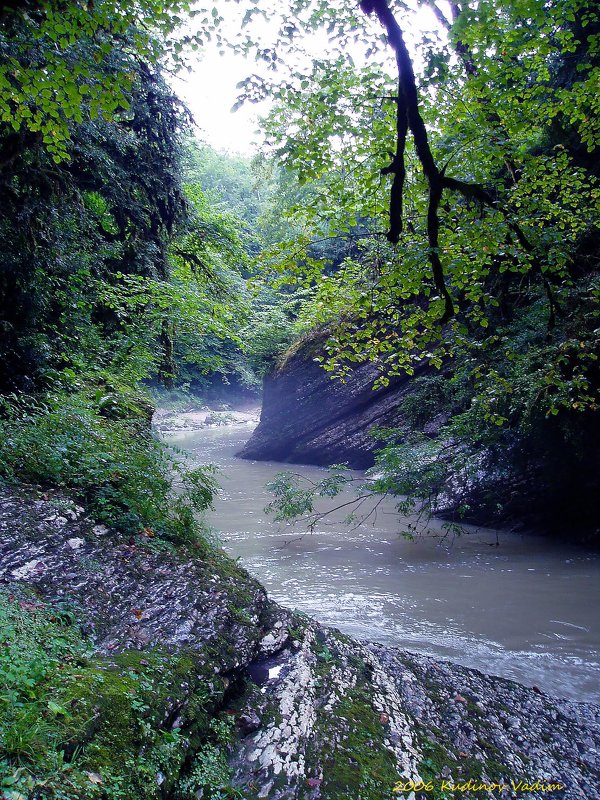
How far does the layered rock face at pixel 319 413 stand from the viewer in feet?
44.9

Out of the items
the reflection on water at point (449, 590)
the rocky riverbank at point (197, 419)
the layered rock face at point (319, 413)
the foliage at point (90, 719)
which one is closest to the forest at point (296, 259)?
the foliage at point (90, 719)

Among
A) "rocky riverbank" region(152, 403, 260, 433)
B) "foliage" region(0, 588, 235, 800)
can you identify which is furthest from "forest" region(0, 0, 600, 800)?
"rocky riverbank" region(152, 403, 260, 433)

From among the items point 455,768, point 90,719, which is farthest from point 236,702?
point 455,768

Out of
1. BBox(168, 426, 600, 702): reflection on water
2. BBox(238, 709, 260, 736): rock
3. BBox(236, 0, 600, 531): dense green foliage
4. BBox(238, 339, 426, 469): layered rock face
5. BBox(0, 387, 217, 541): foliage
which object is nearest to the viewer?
BBox(238, 709, 260, 736): rock

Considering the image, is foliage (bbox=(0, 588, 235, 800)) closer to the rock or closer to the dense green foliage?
the rock

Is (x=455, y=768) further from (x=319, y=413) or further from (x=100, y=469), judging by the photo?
(x=319, y=413)

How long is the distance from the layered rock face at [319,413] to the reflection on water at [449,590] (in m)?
4.27

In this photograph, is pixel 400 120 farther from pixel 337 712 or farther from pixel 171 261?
pixel 171 261

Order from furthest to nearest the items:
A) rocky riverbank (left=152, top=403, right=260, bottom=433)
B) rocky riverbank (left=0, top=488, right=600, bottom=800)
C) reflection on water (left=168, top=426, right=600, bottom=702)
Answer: rocky riverbank (left=152, top=403, right=260, bottom=433)
reflection on water (left=168, top=426, right=600, bottom=702)
rocky riverbank (left=0, top=488, right=600, bottom=800)

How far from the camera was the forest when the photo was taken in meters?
3.14

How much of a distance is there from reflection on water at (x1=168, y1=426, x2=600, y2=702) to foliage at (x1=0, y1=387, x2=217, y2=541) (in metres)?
1.04

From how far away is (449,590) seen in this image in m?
6.18

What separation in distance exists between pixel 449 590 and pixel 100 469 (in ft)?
14.4

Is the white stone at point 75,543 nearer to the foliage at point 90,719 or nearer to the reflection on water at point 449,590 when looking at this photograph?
the foliage at point 90,719
